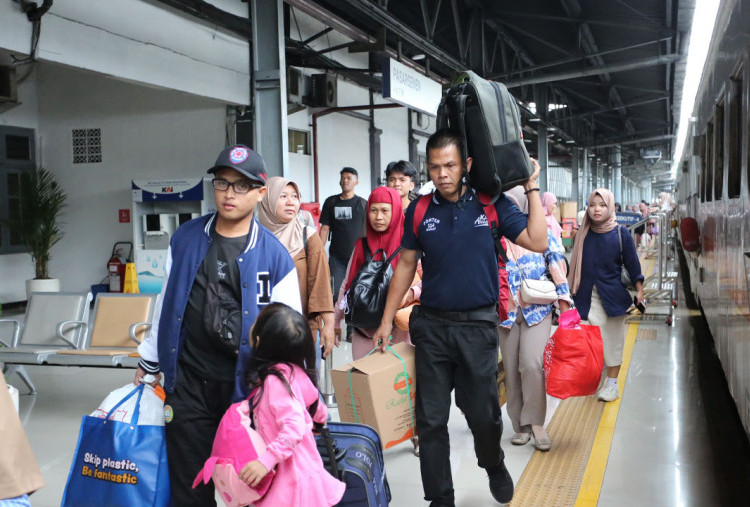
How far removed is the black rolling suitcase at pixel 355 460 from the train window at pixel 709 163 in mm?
4242

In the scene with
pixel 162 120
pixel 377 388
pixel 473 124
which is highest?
pixel 162 120

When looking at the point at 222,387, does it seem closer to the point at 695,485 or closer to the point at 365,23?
the point at 695,485

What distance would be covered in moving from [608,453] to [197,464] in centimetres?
300

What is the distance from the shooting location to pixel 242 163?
2820mm

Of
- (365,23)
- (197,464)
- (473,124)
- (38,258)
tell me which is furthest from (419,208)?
(38,258)

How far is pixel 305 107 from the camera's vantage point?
1302 cm

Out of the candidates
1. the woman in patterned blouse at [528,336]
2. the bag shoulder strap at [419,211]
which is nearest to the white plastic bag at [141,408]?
the bag shoulder strap at [419,211]

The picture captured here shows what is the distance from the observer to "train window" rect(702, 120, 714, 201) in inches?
236

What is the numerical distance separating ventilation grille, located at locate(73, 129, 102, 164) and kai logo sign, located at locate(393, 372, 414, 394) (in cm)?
1134

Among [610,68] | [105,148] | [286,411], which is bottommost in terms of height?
[286,411]

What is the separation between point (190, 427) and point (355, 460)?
642 millimetres

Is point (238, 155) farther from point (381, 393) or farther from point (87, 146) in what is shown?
point (87, 146)

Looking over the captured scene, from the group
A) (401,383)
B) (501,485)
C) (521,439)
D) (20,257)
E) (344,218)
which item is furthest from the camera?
(20,257)

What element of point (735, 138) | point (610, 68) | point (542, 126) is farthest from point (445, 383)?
point (542, 126)
